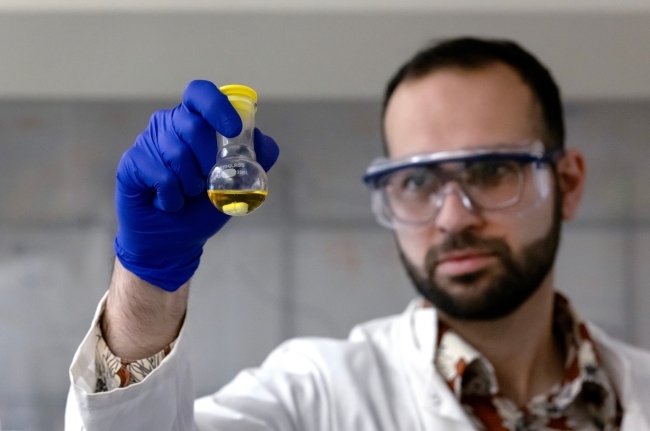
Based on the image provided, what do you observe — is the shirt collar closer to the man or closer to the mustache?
the man

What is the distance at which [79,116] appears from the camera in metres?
1.70

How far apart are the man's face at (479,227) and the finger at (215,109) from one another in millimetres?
636

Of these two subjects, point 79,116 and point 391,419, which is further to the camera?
point 79,116

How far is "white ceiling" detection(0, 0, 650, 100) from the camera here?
5.52 ft

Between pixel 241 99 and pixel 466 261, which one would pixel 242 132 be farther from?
pixel 466 261

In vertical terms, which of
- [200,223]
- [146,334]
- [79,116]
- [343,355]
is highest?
[79,116]

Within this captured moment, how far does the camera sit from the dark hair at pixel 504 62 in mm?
1372

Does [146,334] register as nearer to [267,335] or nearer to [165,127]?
[165,127]

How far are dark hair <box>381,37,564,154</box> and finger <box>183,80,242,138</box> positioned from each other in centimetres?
77

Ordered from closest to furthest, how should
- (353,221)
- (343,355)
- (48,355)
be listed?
(343,355) < (48,355) < (353,221)

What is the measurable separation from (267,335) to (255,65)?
832 mm

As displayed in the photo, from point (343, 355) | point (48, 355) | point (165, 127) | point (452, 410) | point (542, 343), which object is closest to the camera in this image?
point (165, 127)

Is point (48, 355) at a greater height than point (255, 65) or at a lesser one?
lesser

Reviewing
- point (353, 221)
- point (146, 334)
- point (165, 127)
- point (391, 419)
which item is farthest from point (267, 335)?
point (165, 127)
